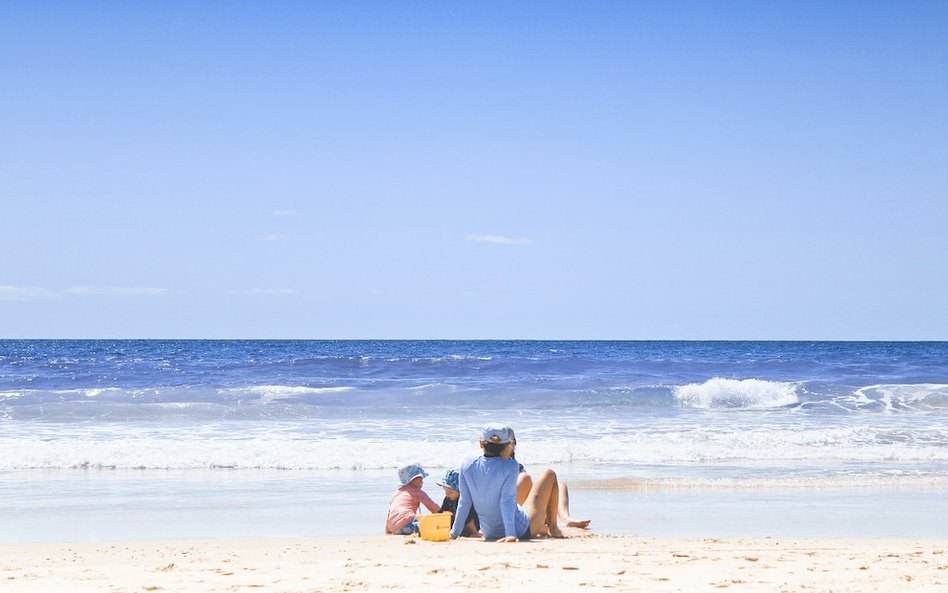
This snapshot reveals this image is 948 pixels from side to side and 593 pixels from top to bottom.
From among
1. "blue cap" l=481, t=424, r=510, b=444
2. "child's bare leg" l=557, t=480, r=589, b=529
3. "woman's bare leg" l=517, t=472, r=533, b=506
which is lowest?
"child's bare leg" l=557, t=480, r=589, b=529

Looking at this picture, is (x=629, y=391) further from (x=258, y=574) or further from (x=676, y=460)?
(x=258, y=574)

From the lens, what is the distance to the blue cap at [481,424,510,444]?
23.6 feet

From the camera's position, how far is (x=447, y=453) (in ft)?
41.2

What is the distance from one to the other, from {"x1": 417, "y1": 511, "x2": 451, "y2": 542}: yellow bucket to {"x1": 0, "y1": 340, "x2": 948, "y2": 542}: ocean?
84cm

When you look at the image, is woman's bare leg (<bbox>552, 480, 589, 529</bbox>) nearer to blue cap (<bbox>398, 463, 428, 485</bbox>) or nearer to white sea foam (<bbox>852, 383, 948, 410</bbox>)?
blue cap (<bbox>398, 463, 428, 485</bbox>)

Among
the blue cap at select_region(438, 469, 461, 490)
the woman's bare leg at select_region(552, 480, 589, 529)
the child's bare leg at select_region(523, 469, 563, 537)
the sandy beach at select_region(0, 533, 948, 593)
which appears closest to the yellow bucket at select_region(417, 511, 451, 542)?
the sandy beach at select_region(0, 533, 948, 593)

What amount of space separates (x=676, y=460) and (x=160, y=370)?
24328 mm

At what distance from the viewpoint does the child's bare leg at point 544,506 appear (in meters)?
7.41

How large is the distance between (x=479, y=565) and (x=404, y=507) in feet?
6.22

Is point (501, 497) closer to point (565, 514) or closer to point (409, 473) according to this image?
point (565, 514)

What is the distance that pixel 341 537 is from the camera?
291 inches

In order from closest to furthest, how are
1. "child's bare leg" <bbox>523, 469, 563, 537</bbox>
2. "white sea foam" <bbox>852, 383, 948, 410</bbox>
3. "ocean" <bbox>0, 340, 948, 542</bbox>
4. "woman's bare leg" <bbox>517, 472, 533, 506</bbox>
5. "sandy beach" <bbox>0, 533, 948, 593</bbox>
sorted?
"sandy beach" <bbox>0, 533, 948, 593</bbox> → "child's bare leg" <bbox>523, 469, 563, 537</bbox> → "woman's bare leg" <bbox>517, 472, 533, 506</bbox> → "ocean" <bbox>0, 340, 948, 542</bbox> → "white sea foam" <bbox>852, 383, 948, 410</bbox>

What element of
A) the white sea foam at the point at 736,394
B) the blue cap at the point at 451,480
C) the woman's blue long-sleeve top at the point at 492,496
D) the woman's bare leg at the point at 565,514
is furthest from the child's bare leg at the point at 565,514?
the white sea foam at the point at 736,394

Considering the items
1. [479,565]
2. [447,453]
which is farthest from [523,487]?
[447,453]
